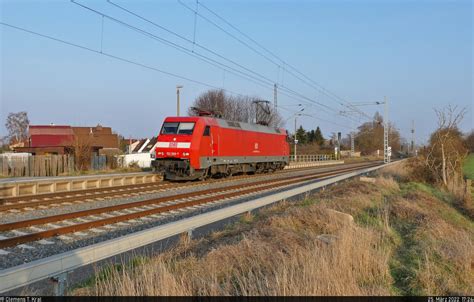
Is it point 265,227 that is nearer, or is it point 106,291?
point 106,291

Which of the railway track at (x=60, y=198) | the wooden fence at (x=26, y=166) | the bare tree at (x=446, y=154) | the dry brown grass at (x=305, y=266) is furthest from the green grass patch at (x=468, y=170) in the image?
the wooden fence at (x=26, y=166)

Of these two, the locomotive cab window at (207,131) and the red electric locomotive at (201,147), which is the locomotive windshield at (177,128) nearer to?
the red electric locomotive at (201,147)

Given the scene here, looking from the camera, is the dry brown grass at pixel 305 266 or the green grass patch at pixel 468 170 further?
the green grass patch at pixel 468 170

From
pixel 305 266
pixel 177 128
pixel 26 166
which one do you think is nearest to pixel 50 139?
pixel 26 166

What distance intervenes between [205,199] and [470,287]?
11737 mm

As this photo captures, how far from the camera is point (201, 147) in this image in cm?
2262

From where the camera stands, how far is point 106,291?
4.29m

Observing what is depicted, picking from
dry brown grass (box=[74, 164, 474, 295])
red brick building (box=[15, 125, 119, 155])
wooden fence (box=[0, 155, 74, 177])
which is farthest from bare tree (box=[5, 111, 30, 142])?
dry brown grass (box=[74, 164, 474, 295])

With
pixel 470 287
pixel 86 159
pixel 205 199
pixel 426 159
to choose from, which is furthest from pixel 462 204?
pixel 86 159

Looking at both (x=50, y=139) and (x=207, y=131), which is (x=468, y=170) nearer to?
(x=207, y=131)

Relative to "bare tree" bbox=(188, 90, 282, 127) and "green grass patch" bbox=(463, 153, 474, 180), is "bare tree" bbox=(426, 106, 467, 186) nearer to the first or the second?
"green grass patch" bbox=(463, 153, 474, 180)

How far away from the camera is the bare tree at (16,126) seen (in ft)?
274

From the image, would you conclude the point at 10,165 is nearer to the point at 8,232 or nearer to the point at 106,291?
the point at 8,232

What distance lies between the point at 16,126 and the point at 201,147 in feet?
242
